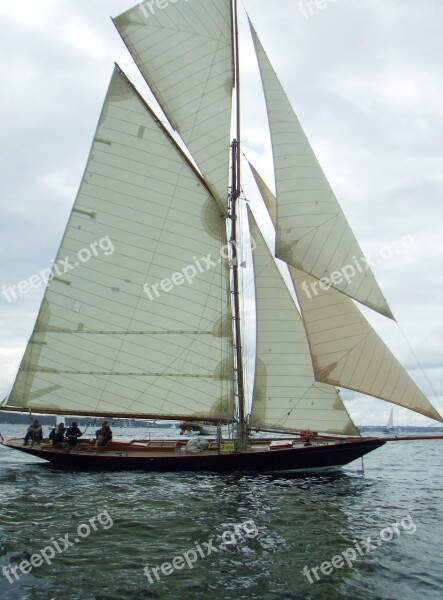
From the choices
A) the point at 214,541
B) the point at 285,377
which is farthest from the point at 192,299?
the point at 214,541

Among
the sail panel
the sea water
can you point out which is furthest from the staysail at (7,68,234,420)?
the sail panel

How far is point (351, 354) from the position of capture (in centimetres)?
2144

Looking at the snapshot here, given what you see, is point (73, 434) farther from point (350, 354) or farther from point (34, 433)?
point (350, 354)

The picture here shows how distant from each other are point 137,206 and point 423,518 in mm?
17053

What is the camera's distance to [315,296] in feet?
75.0

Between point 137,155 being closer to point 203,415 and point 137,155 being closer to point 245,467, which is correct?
point 203,415

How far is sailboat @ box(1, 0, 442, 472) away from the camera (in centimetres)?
2203

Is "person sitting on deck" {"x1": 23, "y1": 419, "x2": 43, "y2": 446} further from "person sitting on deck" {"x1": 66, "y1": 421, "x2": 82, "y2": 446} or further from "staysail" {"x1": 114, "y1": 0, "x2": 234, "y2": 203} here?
"staysail" {"x1": 114, "y1": 0, "x2": 234, "y2": 203}

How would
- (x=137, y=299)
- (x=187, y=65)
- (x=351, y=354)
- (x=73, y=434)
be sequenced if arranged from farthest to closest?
(x=187, y=65)
(x=73, y=434)
(x=137, y=299)
(x=351, y=354)

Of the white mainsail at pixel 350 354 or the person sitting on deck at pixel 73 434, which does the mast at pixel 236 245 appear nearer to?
the white mainsail at pixel 350 354

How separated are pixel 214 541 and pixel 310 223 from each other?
12787 millimetres

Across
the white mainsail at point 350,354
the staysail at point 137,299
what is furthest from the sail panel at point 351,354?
the staysail at point 137,299

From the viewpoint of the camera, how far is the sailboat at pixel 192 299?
2203 centimetres

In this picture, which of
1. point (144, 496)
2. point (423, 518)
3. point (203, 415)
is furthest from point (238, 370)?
point (423, 518)
